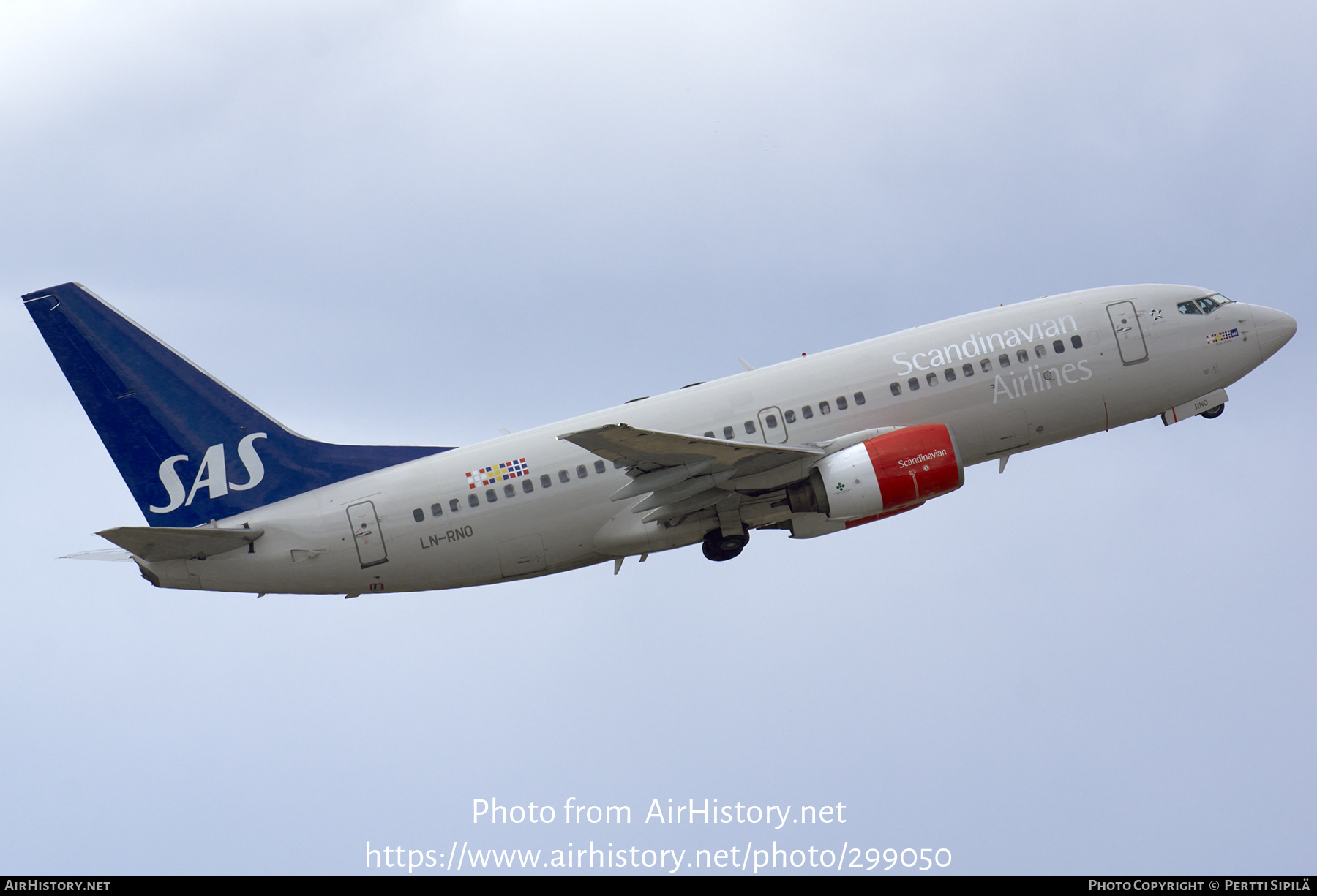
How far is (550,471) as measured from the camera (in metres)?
36.1

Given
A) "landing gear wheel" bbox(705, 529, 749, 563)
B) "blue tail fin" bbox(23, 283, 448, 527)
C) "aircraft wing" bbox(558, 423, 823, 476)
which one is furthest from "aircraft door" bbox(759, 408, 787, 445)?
"blue tail fin" bbox(23, 283, 448, 527)

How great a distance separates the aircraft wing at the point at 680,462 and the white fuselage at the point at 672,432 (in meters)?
0.62

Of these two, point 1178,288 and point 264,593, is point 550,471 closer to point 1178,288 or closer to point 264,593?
point 264,593

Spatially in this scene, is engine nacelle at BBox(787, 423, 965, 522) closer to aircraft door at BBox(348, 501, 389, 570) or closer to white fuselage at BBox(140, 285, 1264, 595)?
white fuselage at BBox(140, 285, 1264, 595)

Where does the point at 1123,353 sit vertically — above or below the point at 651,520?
above

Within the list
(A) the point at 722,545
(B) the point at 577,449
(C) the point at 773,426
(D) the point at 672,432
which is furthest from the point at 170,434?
(C) the point at 773,426

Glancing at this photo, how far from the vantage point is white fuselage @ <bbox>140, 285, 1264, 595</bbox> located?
35.9m

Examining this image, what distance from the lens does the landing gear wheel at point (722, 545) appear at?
122 ft

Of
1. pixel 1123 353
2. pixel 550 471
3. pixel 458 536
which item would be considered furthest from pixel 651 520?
pixel 1123 353

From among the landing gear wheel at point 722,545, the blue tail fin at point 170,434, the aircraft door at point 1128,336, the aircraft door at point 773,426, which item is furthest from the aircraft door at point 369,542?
the aircraft door at point 1128,336

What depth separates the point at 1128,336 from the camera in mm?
37250

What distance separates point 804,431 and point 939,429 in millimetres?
3725

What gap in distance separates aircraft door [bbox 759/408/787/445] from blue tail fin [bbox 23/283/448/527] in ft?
31.5

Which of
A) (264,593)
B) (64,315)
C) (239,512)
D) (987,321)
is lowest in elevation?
(264,593)
